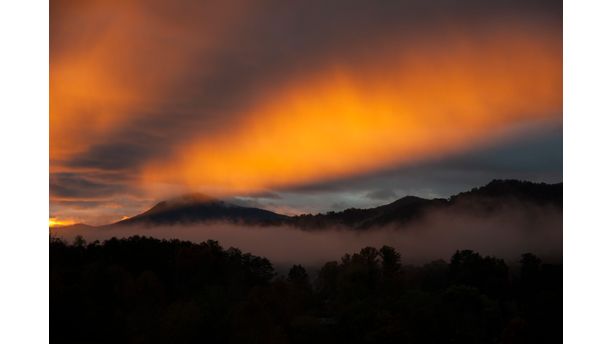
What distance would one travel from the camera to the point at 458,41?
5.34m

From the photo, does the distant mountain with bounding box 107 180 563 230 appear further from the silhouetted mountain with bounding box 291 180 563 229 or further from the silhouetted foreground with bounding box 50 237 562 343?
the silhouetted foreground with bounding box 50 237 562 343

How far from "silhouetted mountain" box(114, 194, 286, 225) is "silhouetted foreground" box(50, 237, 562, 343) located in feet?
0.71

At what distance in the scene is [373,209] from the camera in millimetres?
5289

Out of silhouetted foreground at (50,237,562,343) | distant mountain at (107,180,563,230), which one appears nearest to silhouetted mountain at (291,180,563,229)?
distant mountain at (107,180,563,230)

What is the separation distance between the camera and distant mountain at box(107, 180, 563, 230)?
5.11m

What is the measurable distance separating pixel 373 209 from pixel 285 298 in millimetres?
1110

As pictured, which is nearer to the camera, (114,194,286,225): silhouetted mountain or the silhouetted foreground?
the silhouetted foreground

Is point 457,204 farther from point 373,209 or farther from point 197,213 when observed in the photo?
point 197,213

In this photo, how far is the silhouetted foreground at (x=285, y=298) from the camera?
16.6 ft

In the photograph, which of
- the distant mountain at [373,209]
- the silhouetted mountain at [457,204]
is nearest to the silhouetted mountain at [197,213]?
the distant mountain at [373,209]

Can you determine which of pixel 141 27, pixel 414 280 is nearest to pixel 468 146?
pixel 414 280

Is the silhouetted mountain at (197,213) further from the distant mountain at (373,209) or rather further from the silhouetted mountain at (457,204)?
the silhouetted mountain at (457,204)

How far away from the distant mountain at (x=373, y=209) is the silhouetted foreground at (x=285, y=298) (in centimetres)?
26
